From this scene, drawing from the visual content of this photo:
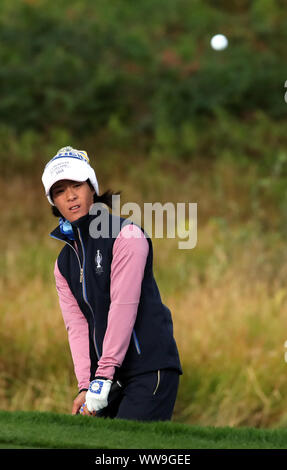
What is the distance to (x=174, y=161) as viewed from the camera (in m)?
14.2

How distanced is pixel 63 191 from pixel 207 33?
15.1 metres

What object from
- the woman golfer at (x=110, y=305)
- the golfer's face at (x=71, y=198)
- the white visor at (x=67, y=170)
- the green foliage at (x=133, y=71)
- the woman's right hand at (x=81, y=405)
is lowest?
the woman's right hand at (x=81, y=405)

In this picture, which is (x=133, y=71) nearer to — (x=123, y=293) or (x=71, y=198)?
(x=71, y=198)

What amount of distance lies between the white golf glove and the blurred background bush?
3119mm

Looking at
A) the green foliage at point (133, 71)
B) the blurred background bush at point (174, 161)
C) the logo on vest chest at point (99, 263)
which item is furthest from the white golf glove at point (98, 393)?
the green foliage at point (133, 71)

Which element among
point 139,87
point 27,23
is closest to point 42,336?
point 139,87

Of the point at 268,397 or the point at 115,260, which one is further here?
the point at 268,397

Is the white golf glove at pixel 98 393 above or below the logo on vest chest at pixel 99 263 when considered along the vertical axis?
below

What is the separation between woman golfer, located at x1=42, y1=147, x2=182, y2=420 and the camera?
3.00 m

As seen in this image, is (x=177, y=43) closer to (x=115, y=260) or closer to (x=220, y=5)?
(x=220, y=5)

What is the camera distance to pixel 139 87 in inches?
637

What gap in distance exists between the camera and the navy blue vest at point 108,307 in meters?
3.09

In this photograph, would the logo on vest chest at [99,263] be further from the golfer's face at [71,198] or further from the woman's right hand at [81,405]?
the woman's right hand at [81,405]

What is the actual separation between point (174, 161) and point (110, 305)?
11252 millimetres
